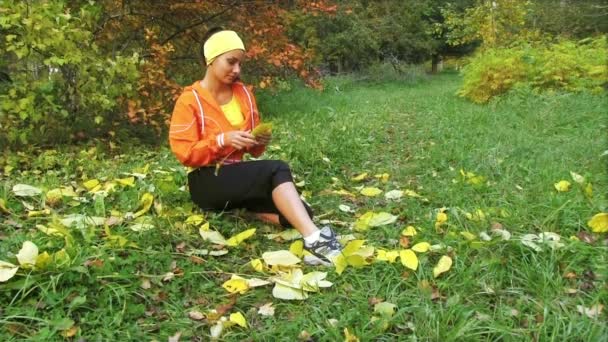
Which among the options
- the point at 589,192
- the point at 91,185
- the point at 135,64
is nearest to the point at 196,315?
the point at 91,185

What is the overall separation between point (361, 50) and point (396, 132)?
12937 millimetres

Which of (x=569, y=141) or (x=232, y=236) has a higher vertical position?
(x=232, y=236)

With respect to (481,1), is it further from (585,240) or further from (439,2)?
(585,240)

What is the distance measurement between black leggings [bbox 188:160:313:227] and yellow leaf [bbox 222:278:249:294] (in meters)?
0.65

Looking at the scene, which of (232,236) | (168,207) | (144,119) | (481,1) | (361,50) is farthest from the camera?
(361,50)

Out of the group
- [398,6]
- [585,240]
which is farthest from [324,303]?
[398,6]

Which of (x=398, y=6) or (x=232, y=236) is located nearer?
(x=232, y=236)

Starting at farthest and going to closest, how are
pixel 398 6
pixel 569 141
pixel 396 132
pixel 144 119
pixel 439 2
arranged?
pixel 439 2
pixel 398 6
pixel 396 132
pixel 144 119
pixel 569 141

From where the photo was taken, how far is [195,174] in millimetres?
2793

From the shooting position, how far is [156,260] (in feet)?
7.23

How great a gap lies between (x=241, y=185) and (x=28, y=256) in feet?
3.41

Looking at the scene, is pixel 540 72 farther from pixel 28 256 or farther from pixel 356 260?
pixel 28 256

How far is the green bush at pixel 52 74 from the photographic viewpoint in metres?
4.23

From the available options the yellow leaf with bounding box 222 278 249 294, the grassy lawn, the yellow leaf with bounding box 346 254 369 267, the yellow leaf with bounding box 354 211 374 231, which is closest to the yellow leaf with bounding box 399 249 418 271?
the grassy lawn
